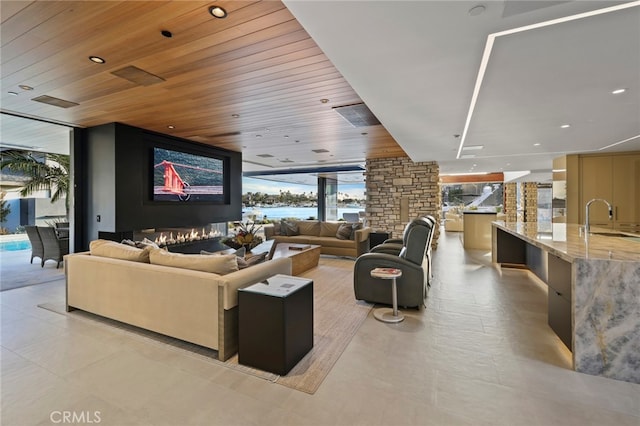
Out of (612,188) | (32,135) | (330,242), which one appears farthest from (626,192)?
(32,135)

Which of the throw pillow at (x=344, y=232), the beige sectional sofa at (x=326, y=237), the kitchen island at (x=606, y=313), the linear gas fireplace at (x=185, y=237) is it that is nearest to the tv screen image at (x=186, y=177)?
the linear gas fireplace at (x=185, y=237)

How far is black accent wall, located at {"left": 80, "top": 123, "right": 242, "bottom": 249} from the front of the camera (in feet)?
17.0

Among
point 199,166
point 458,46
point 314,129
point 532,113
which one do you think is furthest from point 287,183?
point 458,46

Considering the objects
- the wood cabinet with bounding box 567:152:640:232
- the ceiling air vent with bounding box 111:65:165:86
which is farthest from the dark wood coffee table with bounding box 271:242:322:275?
the wood cabinet with bounding box 567:152:640:232

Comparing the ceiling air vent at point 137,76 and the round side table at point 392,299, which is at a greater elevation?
the ceiling air vent at point 137,76

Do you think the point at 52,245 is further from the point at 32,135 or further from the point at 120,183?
the point at 32,135

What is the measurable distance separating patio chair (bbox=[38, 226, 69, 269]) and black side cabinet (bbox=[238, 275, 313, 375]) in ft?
17.7

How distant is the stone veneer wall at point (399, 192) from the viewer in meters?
8.16

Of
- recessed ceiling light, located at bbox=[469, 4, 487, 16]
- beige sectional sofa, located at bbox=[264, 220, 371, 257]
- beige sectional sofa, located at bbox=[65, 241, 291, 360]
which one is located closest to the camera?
recessed ceiling light, located at bbox=[469, 4, 487, 16]

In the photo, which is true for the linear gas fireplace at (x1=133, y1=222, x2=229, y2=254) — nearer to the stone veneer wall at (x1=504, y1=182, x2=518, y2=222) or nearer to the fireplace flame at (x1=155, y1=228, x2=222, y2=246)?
the fireplace flame at (x1=155, y1=228, x2=222, y2=246)

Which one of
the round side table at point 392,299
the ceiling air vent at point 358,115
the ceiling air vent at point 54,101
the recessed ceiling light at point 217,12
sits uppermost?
the ceiling air vent at point 54,101

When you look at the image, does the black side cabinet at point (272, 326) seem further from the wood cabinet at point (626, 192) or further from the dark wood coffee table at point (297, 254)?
the wood cabinet at point (626, 192)

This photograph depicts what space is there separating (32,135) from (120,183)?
2329mm

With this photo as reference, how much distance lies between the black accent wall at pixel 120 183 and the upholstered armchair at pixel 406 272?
438cm
